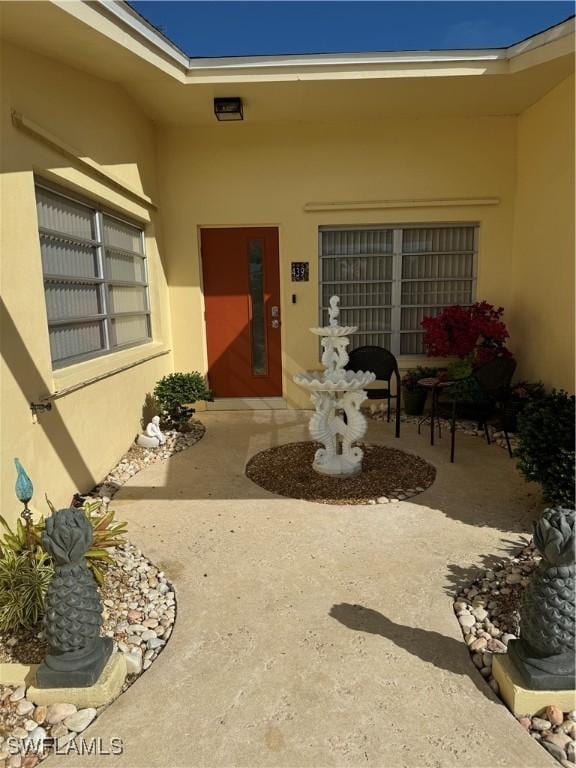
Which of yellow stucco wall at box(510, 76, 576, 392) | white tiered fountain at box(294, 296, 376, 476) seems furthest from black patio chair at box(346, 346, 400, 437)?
yellow stucco wall at box(510, 76, 576, 392)

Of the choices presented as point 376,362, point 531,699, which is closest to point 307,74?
point 376,362

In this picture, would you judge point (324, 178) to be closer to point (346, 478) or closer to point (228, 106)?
point (228, 106)

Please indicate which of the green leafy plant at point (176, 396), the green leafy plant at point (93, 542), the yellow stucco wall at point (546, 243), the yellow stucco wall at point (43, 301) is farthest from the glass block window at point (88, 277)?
the yellow stucco wall at point (546, 243)

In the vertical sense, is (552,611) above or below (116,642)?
above

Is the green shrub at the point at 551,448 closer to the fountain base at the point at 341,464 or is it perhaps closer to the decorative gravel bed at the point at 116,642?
the fountain base at the point at 341,464

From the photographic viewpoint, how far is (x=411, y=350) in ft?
20.8

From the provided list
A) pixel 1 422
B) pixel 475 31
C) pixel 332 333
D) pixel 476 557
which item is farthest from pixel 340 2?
pixel 476 557

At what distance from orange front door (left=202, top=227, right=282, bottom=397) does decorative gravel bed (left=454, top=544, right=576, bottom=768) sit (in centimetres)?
407

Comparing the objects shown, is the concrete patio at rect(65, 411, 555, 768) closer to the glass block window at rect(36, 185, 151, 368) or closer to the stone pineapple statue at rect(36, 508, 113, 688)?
the stone pineapple statue at rect(36, 508, 113, 688)

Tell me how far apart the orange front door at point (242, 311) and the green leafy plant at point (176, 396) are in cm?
99

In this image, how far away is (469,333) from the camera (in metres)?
5.48

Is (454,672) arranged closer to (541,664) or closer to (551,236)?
(541,664)

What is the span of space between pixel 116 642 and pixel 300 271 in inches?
188

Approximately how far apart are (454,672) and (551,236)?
4.60 meters
